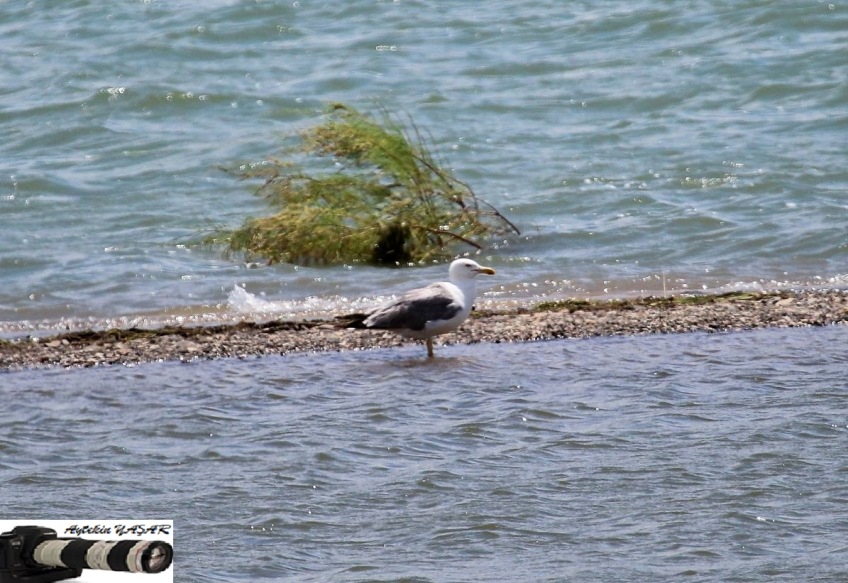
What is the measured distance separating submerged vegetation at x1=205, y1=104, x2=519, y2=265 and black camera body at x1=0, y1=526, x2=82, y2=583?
11605mm

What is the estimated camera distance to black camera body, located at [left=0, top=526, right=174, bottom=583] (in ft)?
7.10

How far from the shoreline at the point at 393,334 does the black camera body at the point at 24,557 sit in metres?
7.48

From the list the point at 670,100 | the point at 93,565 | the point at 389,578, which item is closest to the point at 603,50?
the point at 670,100

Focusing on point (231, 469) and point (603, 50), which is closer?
point (231, 469)

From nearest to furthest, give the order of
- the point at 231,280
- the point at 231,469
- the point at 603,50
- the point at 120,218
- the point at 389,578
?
the point at 389,578 < the point at 231,469 < the point at 231,280 < the point at 120,218 < the point at 603,50

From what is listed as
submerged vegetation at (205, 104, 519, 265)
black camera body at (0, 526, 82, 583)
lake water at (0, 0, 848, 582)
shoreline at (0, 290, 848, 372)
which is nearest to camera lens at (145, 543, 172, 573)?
black camera body at (0, 526, 82, 583)

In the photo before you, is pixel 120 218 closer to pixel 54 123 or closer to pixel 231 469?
pixel 54 123

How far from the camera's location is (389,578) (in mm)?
5164

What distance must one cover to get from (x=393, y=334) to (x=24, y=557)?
318 inches

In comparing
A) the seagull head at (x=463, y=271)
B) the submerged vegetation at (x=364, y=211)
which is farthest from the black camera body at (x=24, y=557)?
the submerged vegetation at (x=364, y=211)

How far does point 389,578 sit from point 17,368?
509 centimetres

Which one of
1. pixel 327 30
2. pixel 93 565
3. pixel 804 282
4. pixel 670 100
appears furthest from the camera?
pixel 327 30

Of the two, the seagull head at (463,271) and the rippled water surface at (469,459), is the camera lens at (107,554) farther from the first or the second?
the seagull head at (463,271)

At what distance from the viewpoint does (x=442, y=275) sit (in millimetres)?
13078
